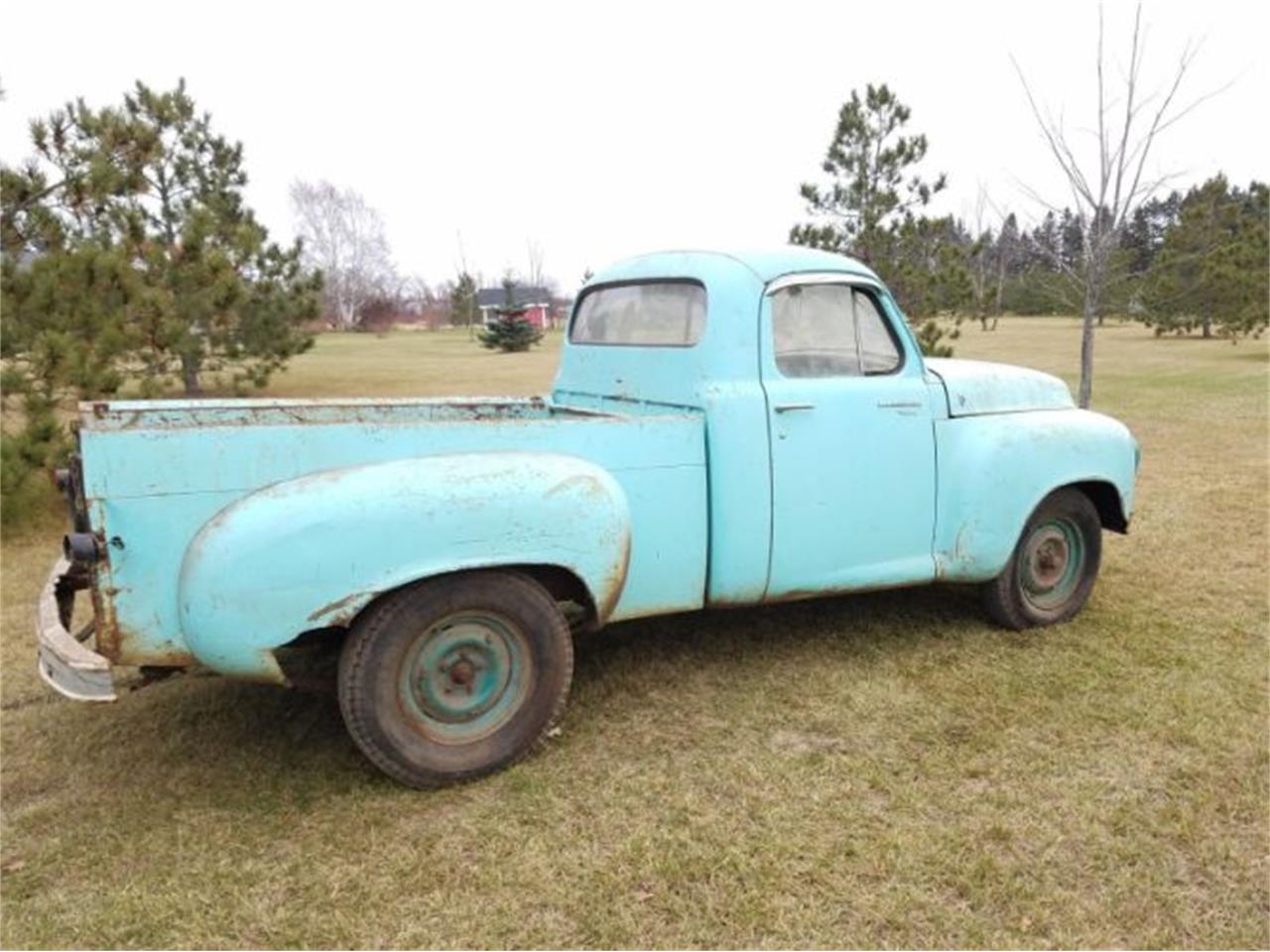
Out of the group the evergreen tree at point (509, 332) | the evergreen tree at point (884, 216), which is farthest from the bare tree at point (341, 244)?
the evergreen tree at point (884, 216)

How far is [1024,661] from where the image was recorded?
159 inches

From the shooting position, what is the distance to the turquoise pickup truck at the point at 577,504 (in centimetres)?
267

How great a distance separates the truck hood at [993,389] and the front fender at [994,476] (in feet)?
0.19

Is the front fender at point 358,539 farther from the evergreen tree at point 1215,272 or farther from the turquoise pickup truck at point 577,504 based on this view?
the evergreen tree at point 1215,272

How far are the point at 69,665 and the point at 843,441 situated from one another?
293cm

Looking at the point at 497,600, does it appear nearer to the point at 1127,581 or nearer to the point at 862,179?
the point at 1127,581

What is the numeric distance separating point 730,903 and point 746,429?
1.74 meters

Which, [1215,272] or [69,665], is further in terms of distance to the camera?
[1215,272]

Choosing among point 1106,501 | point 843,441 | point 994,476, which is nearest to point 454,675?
point 843,441

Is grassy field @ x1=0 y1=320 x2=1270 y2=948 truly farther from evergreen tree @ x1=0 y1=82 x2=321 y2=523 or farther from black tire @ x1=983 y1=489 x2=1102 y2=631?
evergreen tree @ x1=0 y1=82 x2=321 y2=523

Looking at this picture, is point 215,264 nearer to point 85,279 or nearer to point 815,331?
point 85,279

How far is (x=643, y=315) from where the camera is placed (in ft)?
13.6

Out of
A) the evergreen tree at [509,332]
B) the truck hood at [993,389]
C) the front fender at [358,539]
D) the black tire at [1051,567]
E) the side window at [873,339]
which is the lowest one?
the black tire at [1051,567]

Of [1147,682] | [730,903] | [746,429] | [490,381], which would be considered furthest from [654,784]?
[490,381]
